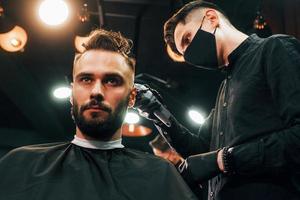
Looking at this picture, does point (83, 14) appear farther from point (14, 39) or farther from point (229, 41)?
point (229, 41)

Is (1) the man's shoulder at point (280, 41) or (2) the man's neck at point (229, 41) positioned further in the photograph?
(2) the man's neck at point (229, 41)

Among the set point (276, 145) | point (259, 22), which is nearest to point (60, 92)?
point (259, 22)

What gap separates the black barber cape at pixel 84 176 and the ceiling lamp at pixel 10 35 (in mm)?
A: 2217

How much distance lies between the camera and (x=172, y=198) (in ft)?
5.33

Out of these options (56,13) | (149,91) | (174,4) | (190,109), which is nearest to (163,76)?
(190,109)

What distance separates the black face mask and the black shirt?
0.18 m

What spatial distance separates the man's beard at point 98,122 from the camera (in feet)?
5.62

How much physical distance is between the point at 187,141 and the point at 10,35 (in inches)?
96.6

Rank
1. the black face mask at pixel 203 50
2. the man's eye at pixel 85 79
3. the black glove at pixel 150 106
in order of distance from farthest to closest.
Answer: the black glove at pixel 150 106
the black face mask at pixel 203 50
the man's eye at pixel 85 79

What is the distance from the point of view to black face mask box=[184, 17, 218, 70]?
195 cm

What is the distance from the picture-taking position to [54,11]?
11.6 ft

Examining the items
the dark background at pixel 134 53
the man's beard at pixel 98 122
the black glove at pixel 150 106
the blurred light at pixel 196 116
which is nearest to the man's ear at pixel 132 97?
the black glove at pixel 150 106

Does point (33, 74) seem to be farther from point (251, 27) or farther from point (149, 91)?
point (149, 91)

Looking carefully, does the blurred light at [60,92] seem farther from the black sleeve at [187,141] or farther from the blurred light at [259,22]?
the black sleeve at [187,141]
